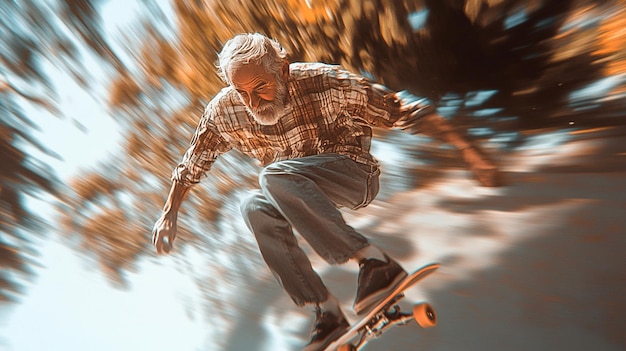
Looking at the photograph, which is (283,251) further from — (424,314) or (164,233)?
(164,233)

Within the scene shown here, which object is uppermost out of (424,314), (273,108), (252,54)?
(252,54)

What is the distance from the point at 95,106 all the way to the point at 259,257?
1.08 meters

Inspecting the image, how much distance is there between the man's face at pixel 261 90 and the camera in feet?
8.61

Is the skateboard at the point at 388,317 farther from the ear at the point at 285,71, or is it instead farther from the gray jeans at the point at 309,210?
the ear at the point at 285,71

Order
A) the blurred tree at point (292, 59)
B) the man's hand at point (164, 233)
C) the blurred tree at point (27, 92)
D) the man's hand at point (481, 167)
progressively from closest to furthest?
the blurred tree at point (292, 59)
the man's hand at point (481, 167)
the blurred tree at point (27, 92)
the man's hand at point (164, 233)

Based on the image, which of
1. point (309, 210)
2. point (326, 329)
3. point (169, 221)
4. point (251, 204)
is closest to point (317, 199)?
point (309, 210)

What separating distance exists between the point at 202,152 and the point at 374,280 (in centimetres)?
98

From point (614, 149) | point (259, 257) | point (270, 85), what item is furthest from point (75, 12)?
point (614, 149)

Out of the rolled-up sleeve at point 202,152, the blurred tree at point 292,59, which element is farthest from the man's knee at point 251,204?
the rolled-up sleeve at point 202,152

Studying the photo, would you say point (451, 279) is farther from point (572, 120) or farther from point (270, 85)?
point (270, 85)

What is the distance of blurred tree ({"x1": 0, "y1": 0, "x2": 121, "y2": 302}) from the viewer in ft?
10.3

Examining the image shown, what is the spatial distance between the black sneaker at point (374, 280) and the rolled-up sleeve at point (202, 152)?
83 centimetres

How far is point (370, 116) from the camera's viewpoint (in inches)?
106

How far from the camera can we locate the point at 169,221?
10.8 ft
